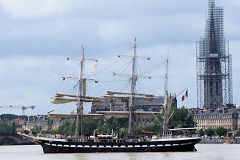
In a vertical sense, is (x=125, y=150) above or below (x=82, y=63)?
below

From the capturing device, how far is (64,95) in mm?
150875

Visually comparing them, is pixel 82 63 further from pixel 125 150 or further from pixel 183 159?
pixel 183 159

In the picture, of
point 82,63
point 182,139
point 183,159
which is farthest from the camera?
point 82,63

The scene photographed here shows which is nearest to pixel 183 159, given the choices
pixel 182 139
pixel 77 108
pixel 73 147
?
pixel 182 139

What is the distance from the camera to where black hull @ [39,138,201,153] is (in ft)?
448

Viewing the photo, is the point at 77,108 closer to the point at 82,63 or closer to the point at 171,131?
the point at 82,63

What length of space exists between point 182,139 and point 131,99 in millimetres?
19866

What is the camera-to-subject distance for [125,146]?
138125mm

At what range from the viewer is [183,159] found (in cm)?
11294

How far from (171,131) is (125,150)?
9748 mm

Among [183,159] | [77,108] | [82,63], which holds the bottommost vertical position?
[183,159]

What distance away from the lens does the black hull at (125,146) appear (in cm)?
13650

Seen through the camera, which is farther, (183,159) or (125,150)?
(125,150)

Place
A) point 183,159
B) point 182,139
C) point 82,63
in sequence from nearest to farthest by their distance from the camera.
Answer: point 183,159, point 182,139, point 82,63
